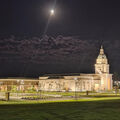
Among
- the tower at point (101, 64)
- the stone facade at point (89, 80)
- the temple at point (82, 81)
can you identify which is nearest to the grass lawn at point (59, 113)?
the temple at point (82, 81)

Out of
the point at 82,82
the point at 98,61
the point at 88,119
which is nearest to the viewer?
the point at 88,119

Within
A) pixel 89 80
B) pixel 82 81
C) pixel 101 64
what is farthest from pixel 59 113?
pixel 101 64

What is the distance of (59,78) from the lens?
150625mm

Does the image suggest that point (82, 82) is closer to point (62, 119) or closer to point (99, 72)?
point (99, 72)

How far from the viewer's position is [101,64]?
14762 centimetres

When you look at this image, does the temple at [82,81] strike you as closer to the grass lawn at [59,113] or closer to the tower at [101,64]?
the tower at [101,64]

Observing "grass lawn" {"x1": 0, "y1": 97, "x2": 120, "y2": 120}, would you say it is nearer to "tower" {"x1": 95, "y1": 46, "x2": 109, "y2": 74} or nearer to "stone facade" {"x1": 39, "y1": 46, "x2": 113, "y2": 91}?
"stone facade" {"x1": 39, "y1": 46, "x2": 113, "y2": 91}

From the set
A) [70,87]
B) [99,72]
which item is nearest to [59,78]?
[70,87]

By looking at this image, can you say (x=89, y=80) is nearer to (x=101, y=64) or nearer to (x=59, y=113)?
Answer: (x=101, y=64)

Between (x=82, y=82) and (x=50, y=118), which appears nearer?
Answer: (x=50, y=118)

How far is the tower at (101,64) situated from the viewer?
147 meters

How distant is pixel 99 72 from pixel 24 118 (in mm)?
128250

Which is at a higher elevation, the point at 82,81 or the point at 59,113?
the point at 82,81

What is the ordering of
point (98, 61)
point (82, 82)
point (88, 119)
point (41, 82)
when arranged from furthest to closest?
point (41, 82)
point (98, 61)
point (82, 82)
point (88, 119)
